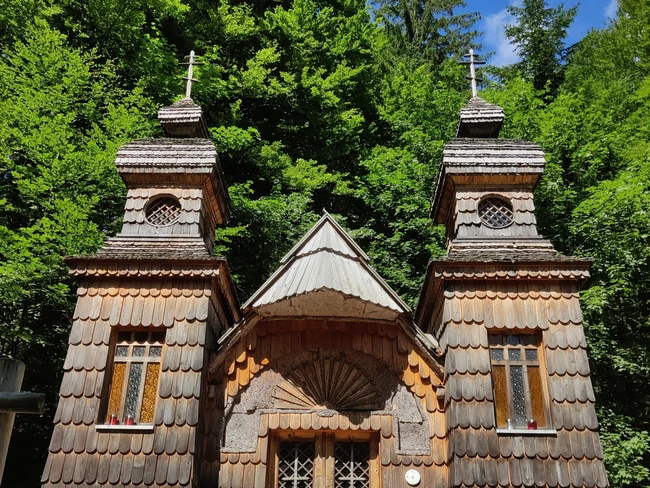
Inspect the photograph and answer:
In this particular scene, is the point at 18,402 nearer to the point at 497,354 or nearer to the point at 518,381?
the point at 497,354

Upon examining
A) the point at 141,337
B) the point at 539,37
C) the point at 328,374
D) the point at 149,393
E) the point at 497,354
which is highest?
the point at 539,37

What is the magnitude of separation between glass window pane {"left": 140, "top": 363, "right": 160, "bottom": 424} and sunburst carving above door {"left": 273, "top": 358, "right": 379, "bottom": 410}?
→ 1.62m

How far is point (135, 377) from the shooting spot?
25.8ft

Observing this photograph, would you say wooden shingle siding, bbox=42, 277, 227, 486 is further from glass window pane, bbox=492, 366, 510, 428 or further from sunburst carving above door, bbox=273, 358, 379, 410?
glass window pane, bbox=492, 366, 510, 428

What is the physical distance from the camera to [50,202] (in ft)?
40.2

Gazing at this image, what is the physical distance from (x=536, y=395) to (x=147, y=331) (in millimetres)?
5346

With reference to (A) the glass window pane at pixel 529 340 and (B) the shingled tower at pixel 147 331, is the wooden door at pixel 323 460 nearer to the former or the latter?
(B) the shingled tower at pixel 147 331

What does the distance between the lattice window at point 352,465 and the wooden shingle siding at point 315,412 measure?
33 centimetres

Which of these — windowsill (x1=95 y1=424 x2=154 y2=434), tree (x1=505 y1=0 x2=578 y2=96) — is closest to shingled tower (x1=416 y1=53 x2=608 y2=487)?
windowsill (x1=95 y1=424 x2=154 y2=434)

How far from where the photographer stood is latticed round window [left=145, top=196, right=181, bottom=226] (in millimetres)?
9273

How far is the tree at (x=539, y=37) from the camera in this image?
2120cm

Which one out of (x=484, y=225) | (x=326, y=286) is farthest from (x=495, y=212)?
(x=326, y=286)

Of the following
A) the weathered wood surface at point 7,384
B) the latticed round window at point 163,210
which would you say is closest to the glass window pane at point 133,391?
the latticed round window at point 163,210

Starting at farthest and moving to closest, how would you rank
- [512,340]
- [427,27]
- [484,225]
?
1. [427,27]
2. [484,225]
3. [512,340]
